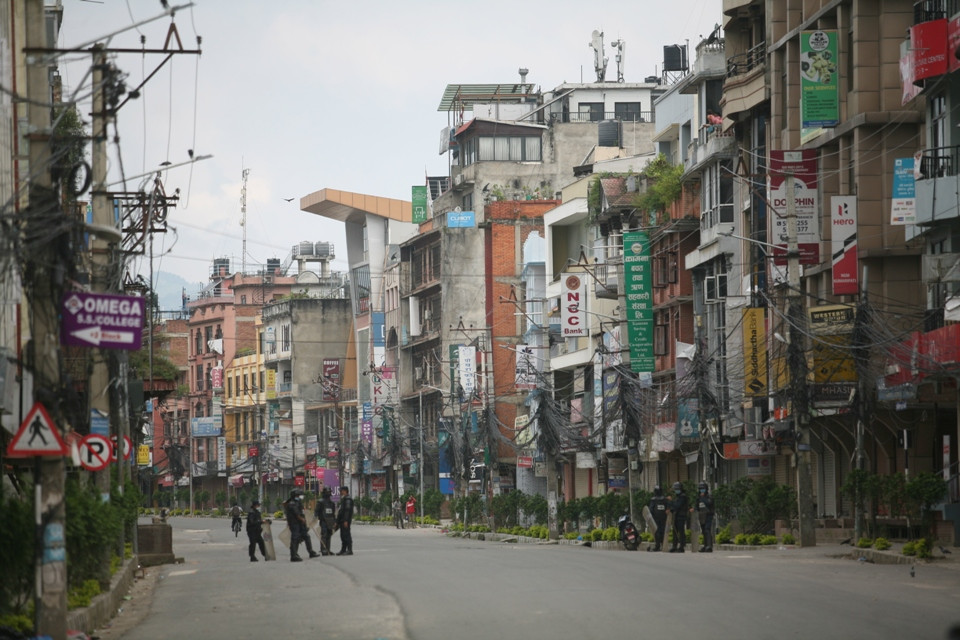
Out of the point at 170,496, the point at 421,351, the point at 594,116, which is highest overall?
the point at 594,116

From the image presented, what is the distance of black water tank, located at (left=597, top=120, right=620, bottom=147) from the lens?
9869 centimetres

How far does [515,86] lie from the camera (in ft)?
372

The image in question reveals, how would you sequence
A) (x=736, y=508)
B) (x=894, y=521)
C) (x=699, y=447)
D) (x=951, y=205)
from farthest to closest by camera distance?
(x=699, y=447)
(x=736, y=508)
(x=894, y=521)
(x=951, y=205)

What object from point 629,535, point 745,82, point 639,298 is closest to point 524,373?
point 639,298

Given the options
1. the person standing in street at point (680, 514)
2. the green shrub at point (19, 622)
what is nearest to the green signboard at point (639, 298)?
the person standing in street at point (680, 514)

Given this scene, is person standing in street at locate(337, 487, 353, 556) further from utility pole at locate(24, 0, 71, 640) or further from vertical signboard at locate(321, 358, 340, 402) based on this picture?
vertical signboard at locate(321, 358, 340, 402)

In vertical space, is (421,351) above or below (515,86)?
below

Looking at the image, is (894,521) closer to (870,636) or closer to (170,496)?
(870,636)

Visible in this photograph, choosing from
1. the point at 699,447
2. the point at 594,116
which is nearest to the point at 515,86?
the point at 594,116

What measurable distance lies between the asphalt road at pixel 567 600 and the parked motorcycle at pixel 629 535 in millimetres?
8477

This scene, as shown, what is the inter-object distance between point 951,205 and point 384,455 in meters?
81.2

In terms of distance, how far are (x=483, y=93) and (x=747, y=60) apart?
2284 inches

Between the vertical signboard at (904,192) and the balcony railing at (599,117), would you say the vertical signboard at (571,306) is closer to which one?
the balcony railing at (599,117)

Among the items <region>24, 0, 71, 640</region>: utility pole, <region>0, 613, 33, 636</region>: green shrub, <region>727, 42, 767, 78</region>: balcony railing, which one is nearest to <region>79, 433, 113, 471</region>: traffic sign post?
<region>0, 613, 33, 636</region>: green shrub
